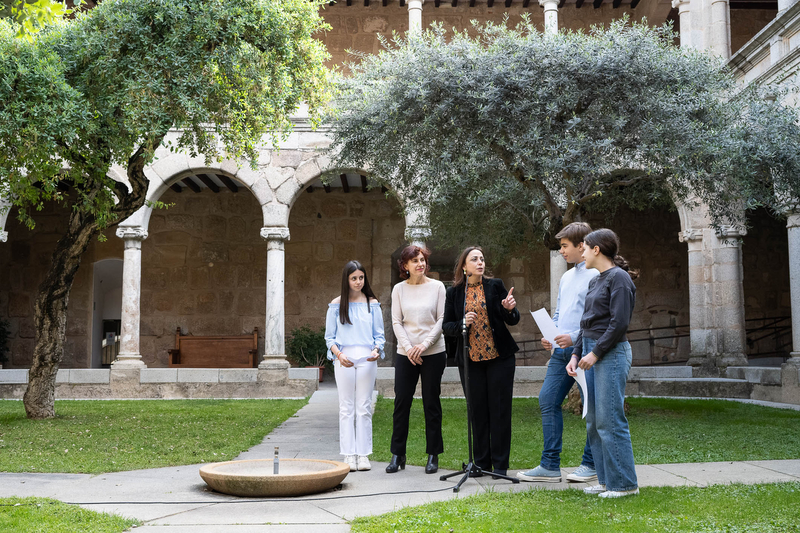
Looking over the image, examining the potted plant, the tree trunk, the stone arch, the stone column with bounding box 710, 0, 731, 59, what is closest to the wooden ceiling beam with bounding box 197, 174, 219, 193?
the stone arch

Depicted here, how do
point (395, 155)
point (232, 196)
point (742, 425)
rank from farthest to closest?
1. point (232, 196)
2. point (395, 155)
3. point (742, 425)

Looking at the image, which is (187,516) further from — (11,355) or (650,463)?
(11,355)

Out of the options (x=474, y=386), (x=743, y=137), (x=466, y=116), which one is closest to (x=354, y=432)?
(x=474, y=386)

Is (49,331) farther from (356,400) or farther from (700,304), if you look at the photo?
(700,304)

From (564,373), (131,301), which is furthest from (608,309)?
(131,301)

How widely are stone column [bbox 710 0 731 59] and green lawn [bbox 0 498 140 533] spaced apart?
40.8ft

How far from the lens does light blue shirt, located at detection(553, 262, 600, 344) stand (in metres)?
4.50

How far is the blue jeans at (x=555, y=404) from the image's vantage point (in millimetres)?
4523

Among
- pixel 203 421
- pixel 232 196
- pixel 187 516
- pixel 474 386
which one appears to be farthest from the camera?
pixel 232 196

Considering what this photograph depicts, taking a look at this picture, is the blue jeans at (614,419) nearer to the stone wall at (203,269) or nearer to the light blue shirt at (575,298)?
the light blue shirt at (575,298)

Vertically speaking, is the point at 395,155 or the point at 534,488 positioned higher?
the point at 395,155

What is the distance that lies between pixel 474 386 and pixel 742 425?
4577mm

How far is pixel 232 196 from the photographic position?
18.1 metres

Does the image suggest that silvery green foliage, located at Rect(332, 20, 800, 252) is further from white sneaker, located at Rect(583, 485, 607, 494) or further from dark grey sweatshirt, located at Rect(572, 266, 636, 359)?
white sneaker, located at Rect(583, 485, 607, 494)
